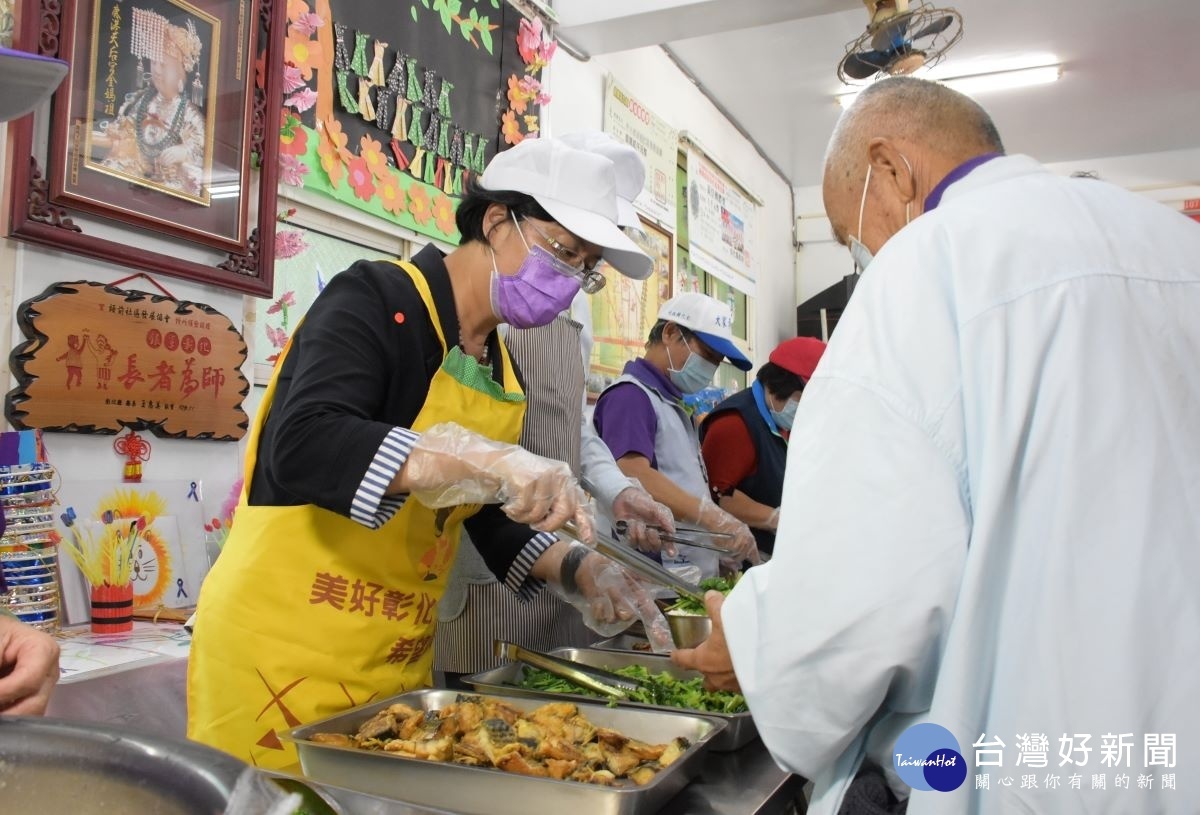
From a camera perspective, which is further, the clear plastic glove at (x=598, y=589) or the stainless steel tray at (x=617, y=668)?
the clear plastic glove at (x=598, y=589)

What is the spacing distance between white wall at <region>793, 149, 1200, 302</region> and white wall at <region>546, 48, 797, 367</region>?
0.52ft

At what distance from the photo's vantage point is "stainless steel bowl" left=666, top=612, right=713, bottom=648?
78.4 inches

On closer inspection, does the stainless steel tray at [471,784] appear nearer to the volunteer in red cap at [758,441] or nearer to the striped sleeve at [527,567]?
the striped sleeve at [527,567]

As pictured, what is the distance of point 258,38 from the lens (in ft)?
8.01

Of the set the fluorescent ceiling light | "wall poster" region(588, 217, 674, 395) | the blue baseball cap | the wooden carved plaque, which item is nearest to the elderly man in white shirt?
the wooden carved plaque

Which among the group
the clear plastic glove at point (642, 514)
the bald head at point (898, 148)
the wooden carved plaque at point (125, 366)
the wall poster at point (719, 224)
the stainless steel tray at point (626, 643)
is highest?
the wall poster at point (719, 224)

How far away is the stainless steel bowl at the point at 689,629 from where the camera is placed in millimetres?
1991

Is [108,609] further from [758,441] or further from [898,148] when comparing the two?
[758,441]

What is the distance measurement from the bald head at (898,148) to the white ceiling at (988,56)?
10.1 feet

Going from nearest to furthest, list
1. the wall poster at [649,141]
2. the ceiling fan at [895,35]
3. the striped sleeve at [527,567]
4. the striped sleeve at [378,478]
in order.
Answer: the striped sleeve at [378,478]
the striped sleeve at [527,567]
the ceiling fan at [895,35]
the wall poster at [649,141]

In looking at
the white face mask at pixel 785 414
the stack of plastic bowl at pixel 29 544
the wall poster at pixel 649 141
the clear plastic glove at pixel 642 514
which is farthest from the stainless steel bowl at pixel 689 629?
the wall poster at pixel 649 141

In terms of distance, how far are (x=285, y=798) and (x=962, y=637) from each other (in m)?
0.64

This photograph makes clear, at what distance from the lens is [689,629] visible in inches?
78.8

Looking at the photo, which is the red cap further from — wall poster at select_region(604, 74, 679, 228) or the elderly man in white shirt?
the elderly man in white shirt
